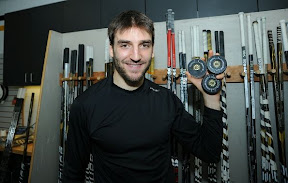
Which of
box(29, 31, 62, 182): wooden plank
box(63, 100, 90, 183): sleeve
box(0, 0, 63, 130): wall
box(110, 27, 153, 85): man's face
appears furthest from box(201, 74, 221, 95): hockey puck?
box(0, 0, 63, 130): wall

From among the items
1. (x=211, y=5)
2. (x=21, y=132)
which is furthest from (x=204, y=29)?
(x=21, y=132)

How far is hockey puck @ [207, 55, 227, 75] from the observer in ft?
4.01

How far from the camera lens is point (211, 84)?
1162 mm

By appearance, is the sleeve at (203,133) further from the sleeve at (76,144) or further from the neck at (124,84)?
the sleeve at (76,144)

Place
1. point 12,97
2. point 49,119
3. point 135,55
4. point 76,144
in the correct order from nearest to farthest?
point 135,55 → point 76,144 → point 49,119 → point 12,97

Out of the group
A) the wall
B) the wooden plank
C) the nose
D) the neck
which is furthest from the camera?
the wall

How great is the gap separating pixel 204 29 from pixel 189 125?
3.19 feet

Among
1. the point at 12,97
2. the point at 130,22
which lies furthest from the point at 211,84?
the point at 12,97

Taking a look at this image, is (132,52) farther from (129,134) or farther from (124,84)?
(129,134)

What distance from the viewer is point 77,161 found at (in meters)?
1.17

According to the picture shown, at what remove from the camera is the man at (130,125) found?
42.8 inches

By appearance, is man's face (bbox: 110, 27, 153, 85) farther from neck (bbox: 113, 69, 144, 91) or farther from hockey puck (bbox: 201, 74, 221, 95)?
hockey puck (bbox: 201, 74, 221, 95)

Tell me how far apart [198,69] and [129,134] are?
620 millimetres

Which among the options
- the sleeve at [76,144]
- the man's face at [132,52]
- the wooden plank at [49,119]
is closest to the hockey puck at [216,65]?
the man's face at [132,52]
